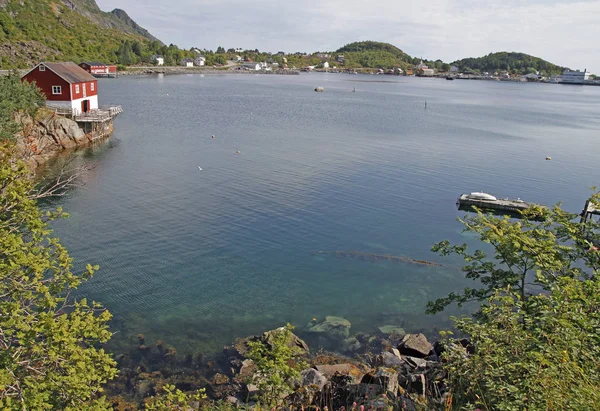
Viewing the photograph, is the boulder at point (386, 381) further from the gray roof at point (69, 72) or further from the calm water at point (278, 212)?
the gray roof at point (69, 72)

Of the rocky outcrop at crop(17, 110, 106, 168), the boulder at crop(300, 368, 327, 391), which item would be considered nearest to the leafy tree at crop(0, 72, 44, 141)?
the rocky outcrop at crop(17, 110, 106, 168)

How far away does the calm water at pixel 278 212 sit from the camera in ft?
91.7

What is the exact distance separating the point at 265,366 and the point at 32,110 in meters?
55.6

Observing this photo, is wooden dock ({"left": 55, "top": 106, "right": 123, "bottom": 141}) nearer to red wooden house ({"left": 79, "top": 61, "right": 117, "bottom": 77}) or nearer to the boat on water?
the boat on water

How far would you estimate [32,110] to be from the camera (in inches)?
2254

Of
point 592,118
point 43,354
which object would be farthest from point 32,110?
point 592,118

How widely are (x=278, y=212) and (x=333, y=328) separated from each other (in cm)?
1821

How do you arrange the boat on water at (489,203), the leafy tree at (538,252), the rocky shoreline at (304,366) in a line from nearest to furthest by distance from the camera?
the leafy tree at (538,252), the rocky shoreline at (304,366), the boat on water at (489,203)

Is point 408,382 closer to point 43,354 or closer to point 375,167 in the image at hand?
point 43,354

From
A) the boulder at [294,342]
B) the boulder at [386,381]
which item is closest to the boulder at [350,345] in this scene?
the boulder at [294,342]

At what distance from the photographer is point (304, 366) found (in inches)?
696

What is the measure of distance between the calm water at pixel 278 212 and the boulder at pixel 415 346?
10.5 ft

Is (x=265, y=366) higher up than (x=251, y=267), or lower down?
higher up

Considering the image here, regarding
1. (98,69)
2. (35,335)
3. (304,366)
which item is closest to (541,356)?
(304,366)
